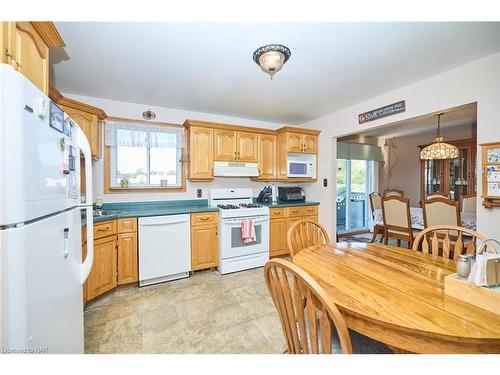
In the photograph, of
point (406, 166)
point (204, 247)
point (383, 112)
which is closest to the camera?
point (383, 112)

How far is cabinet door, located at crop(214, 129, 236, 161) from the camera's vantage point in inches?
125

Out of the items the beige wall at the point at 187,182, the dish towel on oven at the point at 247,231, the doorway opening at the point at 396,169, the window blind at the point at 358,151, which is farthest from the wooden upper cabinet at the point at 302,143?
the dish towel on oven at the point at 247,231

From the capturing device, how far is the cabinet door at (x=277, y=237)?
3.31 metres

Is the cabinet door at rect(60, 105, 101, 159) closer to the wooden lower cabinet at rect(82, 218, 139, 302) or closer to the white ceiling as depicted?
the white ceiling

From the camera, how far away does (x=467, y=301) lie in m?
0.87

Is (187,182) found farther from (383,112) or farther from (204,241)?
(383,112)

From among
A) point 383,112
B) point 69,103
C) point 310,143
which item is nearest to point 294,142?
point 310,143

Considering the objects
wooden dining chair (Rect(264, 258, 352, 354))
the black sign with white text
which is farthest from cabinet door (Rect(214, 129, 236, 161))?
wooden dining chair (Rect(264, 258, 352, 354))

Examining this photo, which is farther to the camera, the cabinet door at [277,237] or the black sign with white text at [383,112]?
the cabinet door at [277,237]

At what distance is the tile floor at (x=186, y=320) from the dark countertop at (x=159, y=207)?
864 mm

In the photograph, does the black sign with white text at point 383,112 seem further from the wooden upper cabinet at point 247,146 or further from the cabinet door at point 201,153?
the cabinet door at point 201,153

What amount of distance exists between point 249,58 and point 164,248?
2.27 meters

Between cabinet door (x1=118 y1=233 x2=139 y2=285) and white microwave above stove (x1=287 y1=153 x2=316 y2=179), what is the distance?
2.47m

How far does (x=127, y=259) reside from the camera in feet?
7.94
